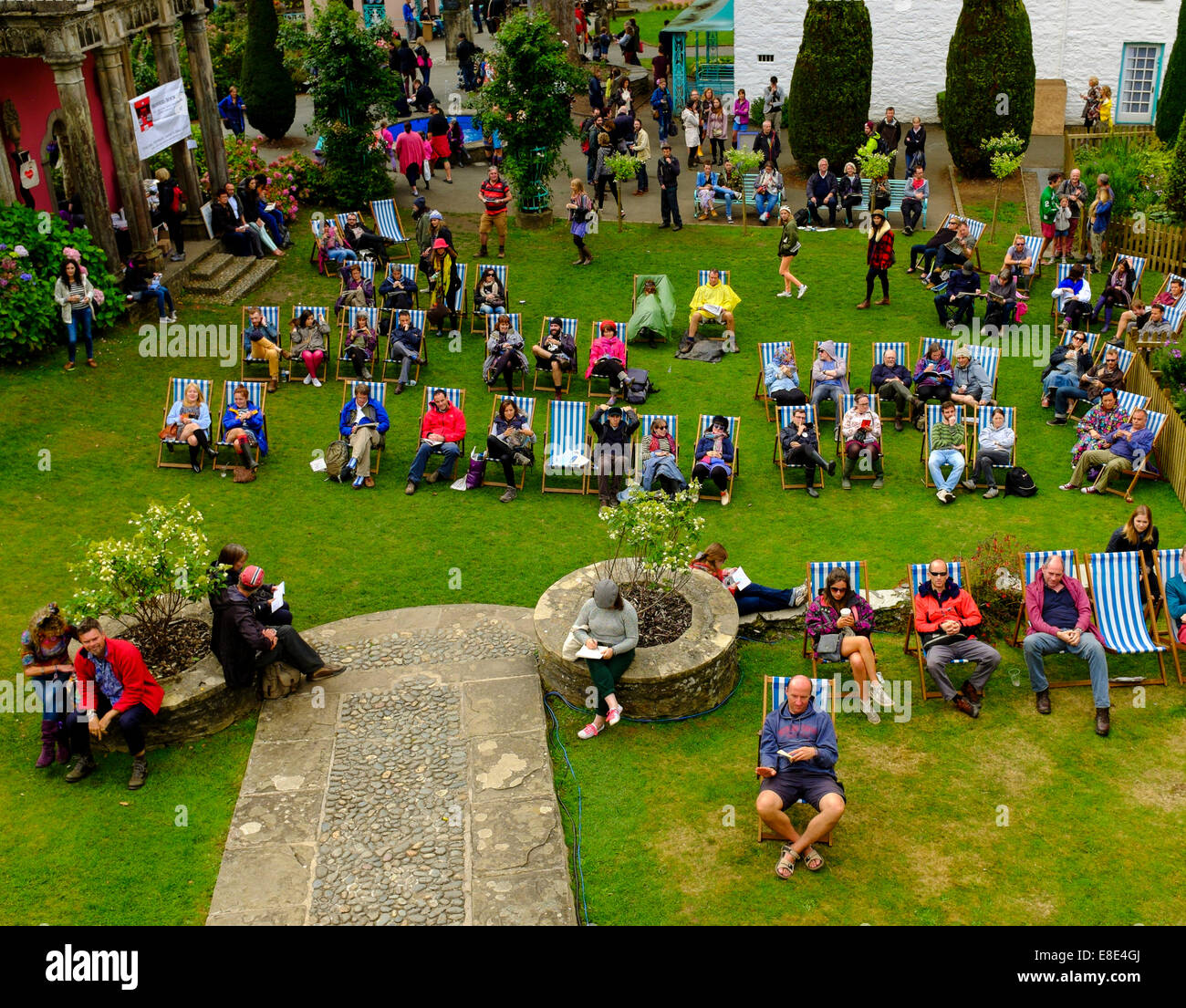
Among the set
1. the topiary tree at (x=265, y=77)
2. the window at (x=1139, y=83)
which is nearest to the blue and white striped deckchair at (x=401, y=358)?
the topiary tree at (x=265, y=77)

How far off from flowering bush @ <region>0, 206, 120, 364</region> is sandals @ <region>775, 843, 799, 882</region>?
13443mm

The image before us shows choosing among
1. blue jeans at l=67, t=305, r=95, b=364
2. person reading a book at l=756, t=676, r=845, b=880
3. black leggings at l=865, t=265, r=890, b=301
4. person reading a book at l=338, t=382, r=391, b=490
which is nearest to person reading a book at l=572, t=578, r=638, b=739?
person reading a book at l=756, t=676, r=845, b=880

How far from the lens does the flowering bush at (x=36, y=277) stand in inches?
714

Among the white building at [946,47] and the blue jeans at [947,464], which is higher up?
the white building at [946,47]

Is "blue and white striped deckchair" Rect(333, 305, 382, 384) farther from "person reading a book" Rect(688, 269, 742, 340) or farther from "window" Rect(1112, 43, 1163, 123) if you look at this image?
"window" Rect(1112, 43, 1163, 123)

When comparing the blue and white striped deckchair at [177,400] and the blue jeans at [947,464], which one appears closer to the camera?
the blue jeans at [947,464]

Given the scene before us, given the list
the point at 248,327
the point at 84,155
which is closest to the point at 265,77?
the point at 84,155

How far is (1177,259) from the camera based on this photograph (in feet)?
71.7

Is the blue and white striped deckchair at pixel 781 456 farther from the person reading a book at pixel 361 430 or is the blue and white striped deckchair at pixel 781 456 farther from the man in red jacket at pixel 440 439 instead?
the person reading a book at pixel 361 430

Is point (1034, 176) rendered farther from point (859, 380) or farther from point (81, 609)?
point (81, 609)

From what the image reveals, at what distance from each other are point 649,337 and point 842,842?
453 inches

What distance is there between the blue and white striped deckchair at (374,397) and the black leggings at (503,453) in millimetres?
1470

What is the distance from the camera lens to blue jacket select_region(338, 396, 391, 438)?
16.3 meters
